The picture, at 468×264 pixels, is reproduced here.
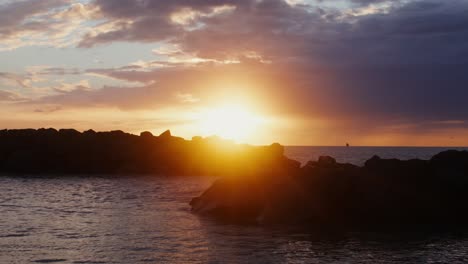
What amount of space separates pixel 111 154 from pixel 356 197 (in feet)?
308

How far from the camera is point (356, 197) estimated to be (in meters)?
44.1

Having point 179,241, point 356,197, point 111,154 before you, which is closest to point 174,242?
point 179,241

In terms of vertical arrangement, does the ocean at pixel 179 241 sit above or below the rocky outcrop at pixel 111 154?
below

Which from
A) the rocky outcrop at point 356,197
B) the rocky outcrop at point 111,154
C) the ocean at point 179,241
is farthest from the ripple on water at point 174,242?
the rocky outcrop at point 111,154

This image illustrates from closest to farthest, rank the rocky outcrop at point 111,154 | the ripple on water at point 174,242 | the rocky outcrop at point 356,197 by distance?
the ripple on water at point 174,242, the rocky outcrop at point 356,197, the rocky outcrop at point 111,154

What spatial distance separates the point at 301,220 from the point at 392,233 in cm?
740

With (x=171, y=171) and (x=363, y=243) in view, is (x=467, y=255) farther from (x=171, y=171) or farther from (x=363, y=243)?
(x=171, y=171)

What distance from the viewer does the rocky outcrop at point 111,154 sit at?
12200 centimetres

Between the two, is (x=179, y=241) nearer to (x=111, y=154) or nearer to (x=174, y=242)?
(x=174, y=242)

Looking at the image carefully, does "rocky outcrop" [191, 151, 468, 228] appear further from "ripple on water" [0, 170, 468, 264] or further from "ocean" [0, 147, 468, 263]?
"ripple on water" [0, 170, 468, 264]

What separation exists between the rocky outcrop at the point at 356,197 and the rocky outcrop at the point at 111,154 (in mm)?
67604

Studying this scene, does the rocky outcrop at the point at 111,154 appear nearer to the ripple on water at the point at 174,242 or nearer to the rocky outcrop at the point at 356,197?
the rocky outcrop at the point at 356,197

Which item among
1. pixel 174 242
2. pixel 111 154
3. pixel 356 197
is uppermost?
pixel 111 154

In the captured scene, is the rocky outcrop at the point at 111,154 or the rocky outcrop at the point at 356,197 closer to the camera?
the rocky outcrop at the point at 356,197
